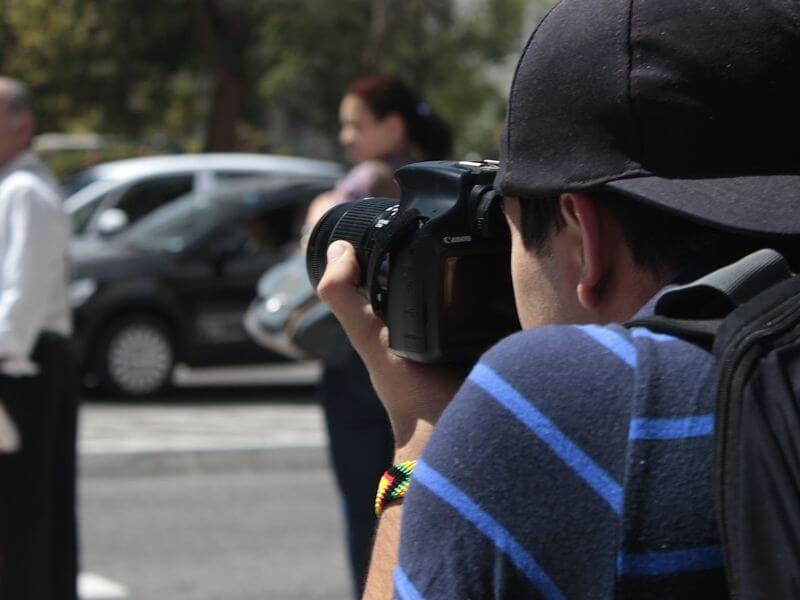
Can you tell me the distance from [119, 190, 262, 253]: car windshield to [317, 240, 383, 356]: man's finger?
30.5ft

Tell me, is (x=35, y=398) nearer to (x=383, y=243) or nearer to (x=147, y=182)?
(x=383, y=243)

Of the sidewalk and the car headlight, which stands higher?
the car headlight

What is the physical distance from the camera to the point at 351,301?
1.51m

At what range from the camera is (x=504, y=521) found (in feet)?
3.42

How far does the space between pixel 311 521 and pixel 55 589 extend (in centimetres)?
280

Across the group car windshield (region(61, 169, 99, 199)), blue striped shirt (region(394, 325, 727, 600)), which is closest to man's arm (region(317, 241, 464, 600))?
blue striped shirt (region(394, 325, 727, 600))

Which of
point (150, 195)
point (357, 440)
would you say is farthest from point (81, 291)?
point (357, 440)

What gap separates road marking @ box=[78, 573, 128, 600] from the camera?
5.81 metres

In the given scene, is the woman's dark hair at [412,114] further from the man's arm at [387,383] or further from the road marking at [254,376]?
the road marking at [254,376]

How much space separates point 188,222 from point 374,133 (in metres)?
6.46

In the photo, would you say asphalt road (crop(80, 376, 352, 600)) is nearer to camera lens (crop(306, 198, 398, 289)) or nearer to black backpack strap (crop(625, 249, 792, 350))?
camera lens (crop(306, 198, 398, 289))

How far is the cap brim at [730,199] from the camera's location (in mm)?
1139

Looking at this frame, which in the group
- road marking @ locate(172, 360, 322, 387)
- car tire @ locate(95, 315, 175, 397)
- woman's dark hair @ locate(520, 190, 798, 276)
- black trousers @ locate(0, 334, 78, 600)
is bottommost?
road marking @ locate(172, 360, 322, 387)

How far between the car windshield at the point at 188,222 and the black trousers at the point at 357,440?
669 centimetres
